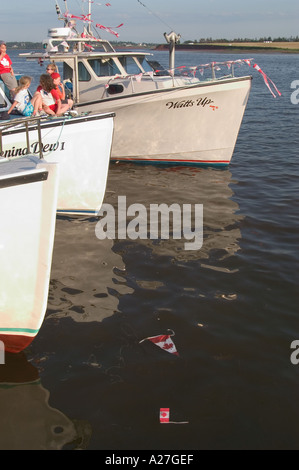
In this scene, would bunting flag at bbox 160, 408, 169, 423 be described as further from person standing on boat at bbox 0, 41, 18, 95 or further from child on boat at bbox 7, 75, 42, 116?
person standing on boat at bbox 0, 41, 18, 95

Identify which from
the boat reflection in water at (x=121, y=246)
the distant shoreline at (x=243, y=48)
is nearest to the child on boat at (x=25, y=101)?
the boat reflection in water at (x=121, y=246)

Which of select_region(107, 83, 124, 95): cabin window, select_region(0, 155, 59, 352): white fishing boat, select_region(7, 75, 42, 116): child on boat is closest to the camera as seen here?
select_region(0, 155, 59, 352): white fishing boat

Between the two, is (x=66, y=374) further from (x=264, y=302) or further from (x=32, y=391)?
(x=264, y=302)

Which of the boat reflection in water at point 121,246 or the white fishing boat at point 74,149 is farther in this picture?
the white fishing boat at point 74,149

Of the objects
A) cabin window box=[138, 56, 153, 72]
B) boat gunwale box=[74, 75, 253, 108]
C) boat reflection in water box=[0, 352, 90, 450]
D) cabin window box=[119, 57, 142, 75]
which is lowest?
boat reflection in water box=[0, 352, 90, 450]

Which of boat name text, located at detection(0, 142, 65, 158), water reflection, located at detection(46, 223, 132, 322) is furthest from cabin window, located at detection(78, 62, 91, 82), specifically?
water reflection, located at detection(46, 223, 132, 322)

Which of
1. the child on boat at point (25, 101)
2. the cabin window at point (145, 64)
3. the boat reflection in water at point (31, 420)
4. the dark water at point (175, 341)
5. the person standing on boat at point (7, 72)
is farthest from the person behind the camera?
the cabin window at point (145, 64)

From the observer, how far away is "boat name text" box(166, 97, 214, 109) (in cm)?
1211

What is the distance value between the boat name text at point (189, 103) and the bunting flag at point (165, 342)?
8095mm

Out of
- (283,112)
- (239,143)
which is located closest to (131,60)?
(239,143)

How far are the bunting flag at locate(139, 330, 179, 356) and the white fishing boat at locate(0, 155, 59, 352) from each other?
4.39 ft

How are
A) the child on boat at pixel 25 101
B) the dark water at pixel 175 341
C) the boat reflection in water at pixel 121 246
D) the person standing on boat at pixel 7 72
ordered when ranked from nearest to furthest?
the dark water at pixel 175 341 < the boat reflection in water at pixel 121 246 < the child on boat at pixel 25 101 < the person standing on boat at pixel 7 72

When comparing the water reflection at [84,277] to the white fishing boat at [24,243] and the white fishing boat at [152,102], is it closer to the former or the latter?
the white fishing boat at [24,243]

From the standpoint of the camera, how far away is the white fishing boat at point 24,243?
15.0ft
